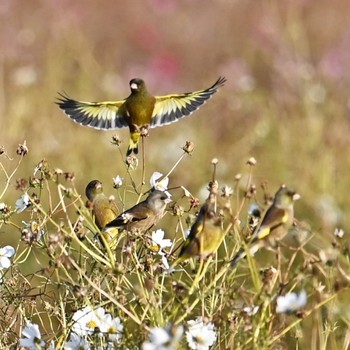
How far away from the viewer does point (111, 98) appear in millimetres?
8148

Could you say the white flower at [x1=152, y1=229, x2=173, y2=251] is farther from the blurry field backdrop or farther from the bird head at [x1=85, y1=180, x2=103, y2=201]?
the blurry field backdrop

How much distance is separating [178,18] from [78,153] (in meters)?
7.48

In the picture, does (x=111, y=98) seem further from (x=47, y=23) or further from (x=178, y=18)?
(x=178, y=18)

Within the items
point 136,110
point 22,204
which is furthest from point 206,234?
point 136,110

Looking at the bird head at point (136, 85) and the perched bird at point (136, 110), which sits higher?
the bird head at point (136, 85)

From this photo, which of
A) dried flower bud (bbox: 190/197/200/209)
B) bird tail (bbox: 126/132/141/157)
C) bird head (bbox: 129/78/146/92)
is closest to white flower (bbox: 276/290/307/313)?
dried flower bud (bbox: 190/197/200/209)

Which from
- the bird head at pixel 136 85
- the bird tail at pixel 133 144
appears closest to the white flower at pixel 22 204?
the bird tail at pixel 133 144

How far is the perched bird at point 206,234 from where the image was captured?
94.0 inches

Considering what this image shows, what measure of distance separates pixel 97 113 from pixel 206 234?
1.65m

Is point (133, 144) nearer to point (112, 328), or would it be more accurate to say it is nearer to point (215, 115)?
point (112, 328)

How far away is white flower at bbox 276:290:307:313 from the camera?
223 cm

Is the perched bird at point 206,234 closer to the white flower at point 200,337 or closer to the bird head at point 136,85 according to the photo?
the white flower at point 200,337

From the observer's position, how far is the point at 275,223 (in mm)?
2354

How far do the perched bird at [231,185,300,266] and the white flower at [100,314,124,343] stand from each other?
0.28 meters
